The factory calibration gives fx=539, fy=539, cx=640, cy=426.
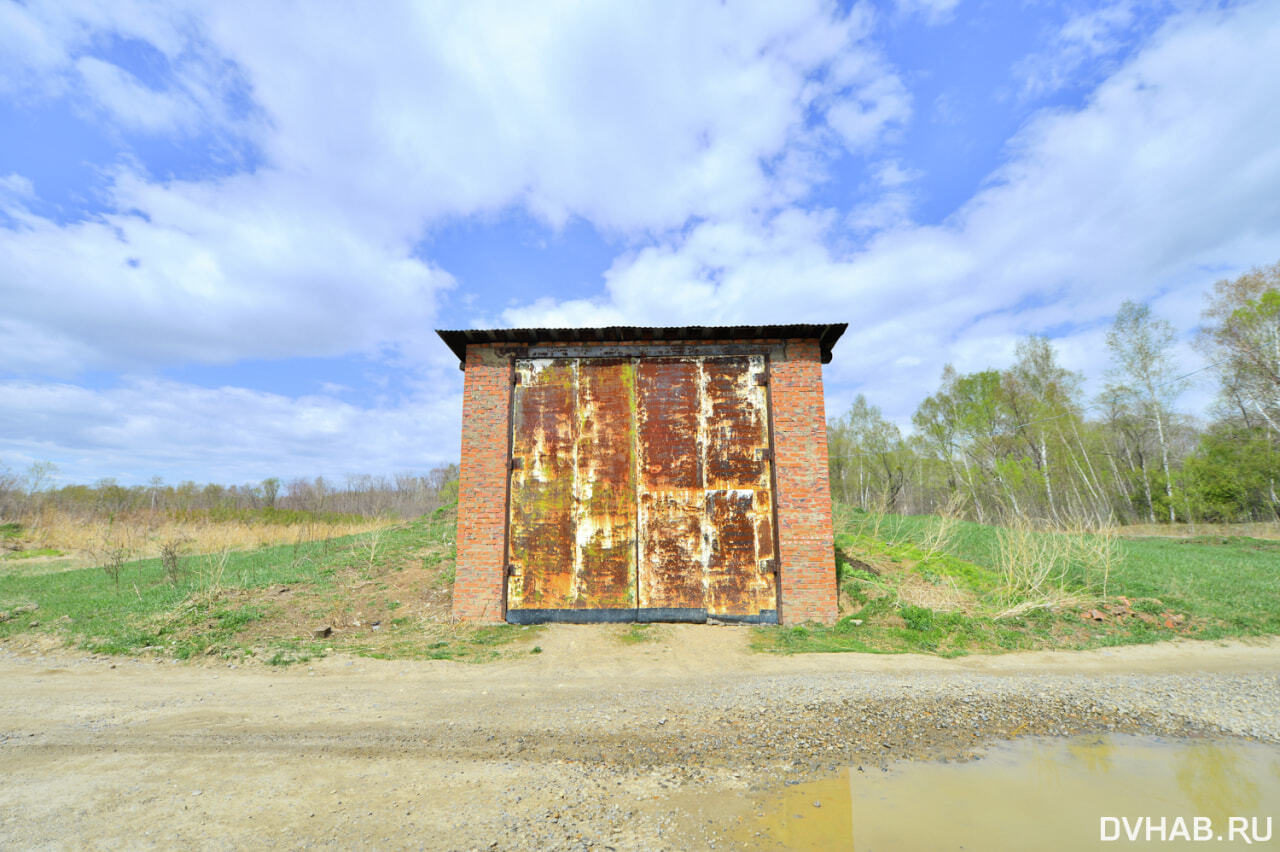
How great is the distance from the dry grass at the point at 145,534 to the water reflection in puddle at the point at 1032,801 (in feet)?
60.9

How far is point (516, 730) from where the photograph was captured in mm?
4750

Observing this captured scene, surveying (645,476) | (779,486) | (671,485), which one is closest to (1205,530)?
(779,486)

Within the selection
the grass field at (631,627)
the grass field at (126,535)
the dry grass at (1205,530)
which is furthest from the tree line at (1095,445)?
the grass field at (126,535)

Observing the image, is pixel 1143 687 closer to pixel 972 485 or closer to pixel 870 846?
pixel 870 846

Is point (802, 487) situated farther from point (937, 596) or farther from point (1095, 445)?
point (1095, 445)

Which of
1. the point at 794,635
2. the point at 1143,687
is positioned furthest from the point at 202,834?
the point at 1143,687

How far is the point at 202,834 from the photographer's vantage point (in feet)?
10.1

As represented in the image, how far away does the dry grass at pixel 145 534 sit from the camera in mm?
19797

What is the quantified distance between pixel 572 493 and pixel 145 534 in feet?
76.4

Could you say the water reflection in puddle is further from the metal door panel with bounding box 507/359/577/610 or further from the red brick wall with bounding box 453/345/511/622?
the red brick wall with bounding box 453/345/511/622

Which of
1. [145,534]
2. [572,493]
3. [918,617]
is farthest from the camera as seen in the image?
[145,534]

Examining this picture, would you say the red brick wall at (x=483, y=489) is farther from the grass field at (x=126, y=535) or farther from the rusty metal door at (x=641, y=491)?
the grass field at (x=126, y=535)

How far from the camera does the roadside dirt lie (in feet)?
10.6

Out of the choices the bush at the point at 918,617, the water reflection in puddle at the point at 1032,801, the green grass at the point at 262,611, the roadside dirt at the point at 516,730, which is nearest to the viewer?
the water reflection in puddle at the point at 1032,801
